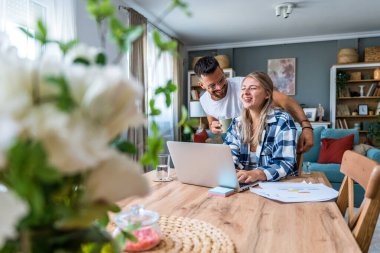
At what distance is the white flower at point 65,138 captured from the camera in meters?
0.26

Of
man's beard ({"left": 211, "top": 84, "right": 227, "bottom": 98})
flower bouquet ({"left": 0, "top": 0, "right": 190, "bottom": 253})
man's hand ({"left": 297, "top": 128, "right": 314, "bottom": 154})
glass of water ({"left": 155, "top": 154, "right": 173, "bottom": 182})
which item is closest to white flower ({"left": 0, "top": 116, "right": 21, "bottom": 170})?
flower bouquet ({"left": 0, "top": 0, "right": 190, "bottom": 253})

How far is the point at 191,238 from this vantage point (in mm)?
770

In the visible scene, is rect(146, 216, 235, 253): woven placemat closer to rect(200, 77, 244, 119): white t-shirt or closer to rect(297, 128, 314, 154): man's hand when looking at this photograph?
rect(297, 128, 314, 154): man's hand

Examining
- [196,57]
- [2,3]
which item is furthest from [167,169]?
[196,57]

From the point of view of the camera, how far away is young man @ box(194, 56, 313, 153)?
1.94 m

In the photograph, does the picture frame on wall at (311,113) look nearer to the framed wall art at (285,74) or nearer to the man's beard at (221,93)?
the framed wall art at (285,74)

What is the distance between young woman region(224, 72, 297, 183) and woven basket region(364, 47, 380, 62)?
4311 millimetres

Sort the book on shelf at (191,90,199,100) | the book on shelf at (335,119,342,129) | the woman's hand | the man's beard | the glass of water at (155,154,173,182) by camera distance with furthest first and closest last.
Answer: the book on shelf at (191,90,199,100) → the book on shelf at (335,119,342,129) → the man's beard → the glass of water at (155,154,173,182) → the woman's hand

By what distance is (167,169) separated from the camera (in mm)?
1507

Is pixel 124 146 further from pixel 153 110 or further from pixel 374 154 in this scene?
pixel 374 154

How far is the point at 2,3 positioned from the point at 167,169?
1.75 metres

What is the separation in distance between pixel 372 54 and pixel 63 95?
19.3 feet

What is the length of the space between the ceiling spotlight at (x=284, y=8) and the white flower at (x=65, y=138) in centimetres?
414

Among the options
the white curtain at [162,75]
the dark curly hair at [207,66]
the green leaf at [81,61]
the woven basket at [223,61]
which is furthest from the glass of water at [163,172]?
the woven basket at [223,61]
